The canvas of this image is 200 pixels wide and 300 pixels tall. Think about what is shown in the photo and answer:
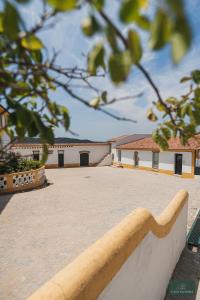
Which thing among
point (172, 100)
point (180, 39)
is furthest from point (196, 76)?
point (180, 39)

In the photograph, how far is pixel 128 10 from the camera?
0.66 m

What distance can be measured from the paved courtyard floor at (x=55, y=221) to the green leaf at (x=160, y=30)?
234 inches

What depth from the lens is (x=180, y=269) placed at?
6.95m

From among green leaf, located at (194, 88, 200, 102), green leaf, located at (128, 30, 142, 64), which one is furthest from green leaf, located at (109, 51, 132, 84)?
green leaf, located at (194, 88, 200, 102)

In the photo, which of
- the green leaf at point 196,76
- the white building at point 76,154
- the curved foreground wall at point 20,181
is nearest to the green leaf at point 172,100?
the green leaf at point 196,76

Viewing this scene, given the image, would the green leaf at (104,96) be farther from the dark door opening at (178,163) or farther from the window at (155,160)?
the window at (155,160)

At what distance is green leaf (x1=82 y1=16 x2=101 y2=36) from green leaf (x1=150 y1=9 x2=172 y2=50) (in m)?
0.19

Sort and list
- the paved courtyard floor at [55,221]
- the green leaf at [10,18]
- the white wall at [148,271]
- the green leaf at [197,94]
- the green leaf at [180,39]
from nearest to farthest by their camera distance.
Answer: the green leaf at [180,39], the green leaf at [10,18], the green leaf at [197,94], the white wall at [148,271], the paved courtyard floor at [55,221]

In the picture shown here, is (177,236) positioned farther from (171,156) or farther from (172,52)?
(171,156)

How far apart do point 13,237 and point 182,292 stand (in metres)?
5.70

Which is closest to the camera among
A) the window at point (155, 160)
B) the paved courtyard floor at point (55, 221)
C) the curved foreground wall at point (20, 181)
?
the paved courtyard floor at point (55, 221)

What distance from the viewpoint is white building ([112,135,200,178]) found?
→ 23.9 m

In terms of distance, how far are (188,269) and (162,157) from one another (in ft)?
67.0

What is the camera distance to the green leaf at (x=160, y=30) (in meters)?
0.62
